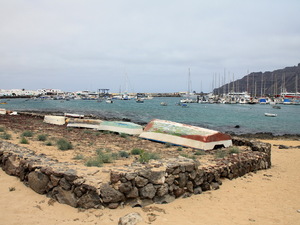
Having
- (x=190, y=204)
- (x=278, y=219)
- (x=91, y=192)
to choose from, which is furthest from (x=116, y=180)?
(x=278, y=219)

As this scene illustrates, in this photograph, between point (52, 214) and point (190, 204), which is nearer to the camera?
point (52, 214)

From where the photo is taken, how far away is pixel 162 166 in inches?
267

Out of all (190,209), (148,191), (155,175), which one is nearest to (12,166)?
(148,191)

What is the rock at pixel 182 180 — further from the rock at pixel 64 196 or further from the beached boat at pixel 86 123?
the beached boat at pixel 86 123

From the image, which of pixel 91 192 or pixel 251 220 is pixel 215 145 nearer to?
pixel 251 220

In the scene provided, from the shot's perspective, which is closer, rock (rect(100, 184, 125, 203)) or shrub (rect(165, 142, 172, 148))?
rock (rect(100, 184, 125, 203))

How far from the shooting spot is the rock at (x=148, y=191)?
626 centimetres

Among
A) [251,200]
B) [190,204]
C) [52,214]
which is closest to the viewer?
[52,214]

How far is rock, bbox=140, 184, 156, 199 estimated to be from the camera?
20.5 feet

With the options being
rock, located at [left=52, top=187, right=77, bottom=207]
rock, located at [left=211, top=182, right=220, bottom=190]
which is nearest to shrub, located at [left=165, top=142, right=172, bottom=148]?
rock, located at [left=211, top=182, right=220, bottom=190]

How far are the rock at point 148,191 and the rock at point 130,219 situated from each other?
2.33ft

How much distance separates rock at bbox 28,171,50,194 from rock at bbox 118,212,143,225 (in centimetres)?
247

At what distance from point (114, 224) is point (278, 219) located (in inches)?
157

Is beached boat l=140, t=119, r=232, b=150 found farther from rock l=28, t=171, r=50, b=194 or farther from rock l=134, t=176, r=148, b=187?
rock l=28, t=171, r=50, b=194
